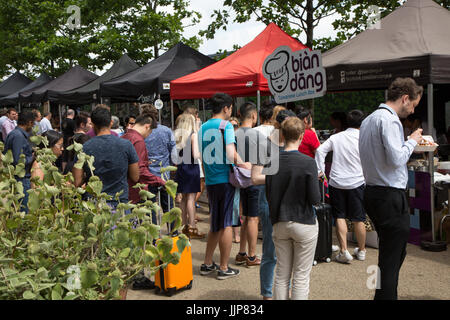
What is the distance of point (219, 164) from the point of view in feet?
15.7

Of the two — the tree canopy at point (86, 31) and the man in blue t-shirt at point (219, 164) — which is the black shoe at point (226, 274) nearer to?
the man in blue t-shirt at point (219, 164)

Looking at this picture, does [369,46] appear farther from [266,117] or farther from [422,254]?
[422,254]

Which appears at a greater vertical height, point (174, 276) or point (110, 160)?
point (110, 160)

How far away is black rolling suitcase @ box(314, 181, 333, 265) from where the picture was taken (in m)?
5.49

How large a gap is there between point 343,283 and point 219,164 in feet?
5.76

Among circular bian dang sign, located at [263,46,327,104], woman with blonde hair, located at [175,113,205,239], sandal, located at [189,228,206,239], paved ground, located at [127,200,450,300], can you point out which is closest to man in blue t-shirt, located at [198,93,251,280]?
paved ground, located at [127,200,450,300]

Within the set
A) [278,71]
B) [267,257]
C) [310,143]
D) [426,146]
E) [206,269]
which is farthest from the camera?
[278,71]

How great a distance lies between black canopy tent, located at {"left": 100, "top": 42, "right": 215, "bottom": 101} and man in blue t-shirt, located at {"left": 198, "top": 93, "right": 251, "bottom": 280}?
5748 millimetres

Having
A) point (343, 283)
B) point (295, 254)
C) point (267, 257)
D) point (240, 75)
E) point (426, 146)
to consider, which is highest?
point (240, 75)

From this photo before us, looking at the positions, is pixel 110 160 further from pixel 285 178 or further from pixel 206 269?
pixel 206 269

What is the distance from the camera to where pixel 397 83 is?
3512 mm

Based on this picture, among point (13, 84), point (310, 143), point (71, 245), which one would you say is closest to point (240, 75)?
point (310, 143)
